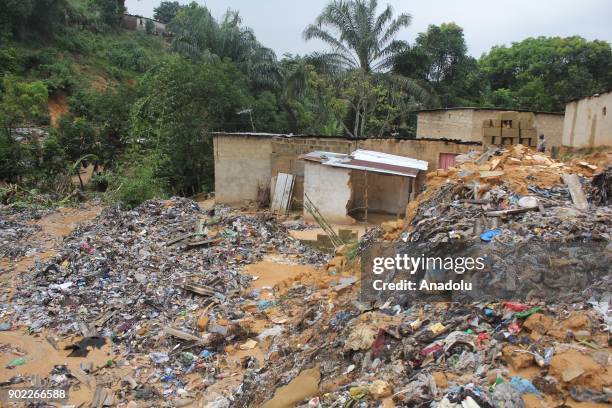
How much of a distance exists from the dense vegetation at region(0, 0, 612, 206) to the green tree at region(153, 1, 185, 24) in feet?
90.3

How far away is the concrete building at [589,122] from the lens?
10344 millimetres

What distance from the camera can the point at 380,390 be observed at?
3.71 metres

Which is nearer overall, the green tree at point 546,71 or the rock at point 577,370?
the rock at point 577,370

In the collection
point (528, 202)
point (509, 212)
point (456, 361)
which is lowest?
point (456, 361)

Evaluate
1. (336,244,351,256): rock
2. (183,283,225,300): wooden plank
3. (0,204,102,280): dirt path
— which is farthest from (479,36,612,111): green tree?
(0,204,102,280): dirt path

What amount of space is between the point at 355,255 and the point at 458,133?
28.4ft

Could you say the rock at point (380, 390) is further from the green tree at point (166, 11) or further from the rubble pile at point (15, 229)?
the green tree at point (166, 11)

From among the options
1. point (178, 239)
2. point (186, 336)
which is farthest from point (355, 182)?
point (186, 336)

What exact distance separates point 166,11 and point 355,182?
47672mm

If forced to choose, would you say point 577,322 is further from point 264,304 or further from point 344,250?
point 344,250

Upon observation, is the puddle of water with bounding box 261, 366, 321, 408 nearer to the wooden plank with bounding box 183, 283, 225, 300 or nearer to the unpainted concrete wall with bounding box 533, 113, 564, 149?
the wooden plank with bounding box 183, 283, 225, 300

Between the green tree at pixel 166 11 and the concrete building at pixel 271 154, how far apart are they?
1705 inches

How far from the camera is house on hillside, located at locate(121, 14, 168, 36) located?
4034 centimetres

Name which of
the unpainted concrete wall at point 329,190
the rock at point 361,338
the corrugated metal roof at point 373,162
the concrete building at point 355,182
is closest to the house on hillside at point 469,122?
the corrugated metal roof at point 373,162
